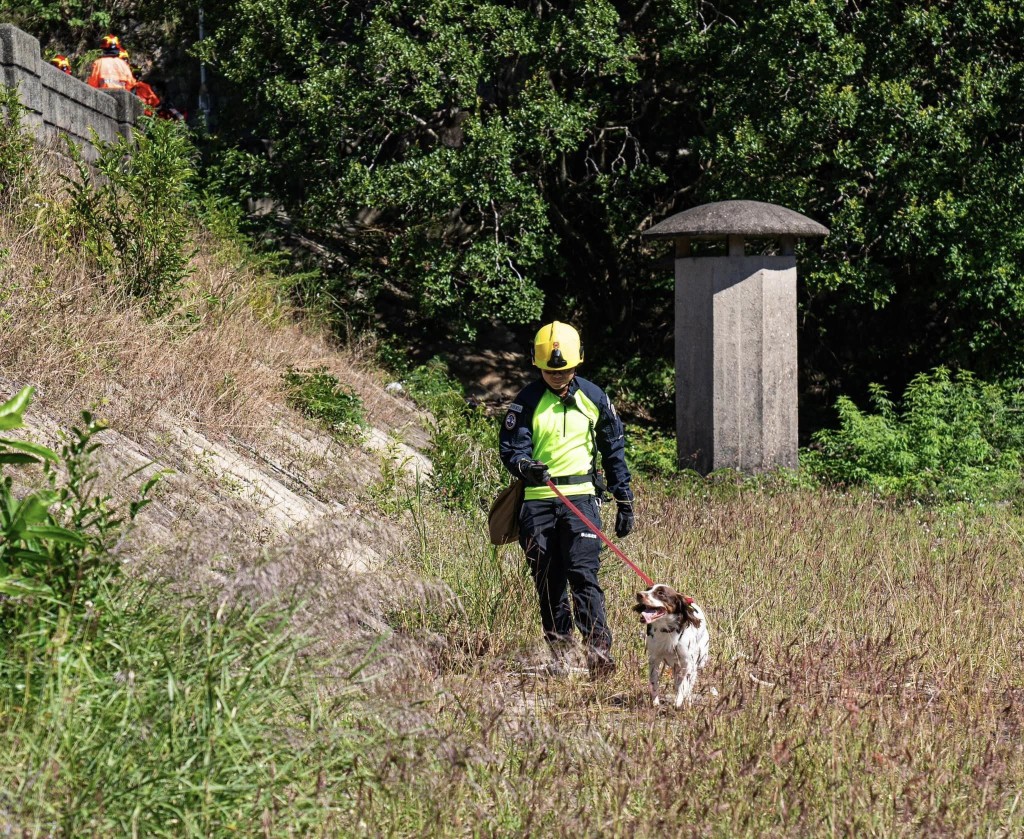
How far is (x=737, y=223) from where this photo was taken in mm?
12148

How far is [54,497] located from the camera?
390 centimetres

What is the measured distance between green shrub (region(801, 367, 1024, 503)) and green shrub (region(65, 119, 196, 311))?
20.5 ft

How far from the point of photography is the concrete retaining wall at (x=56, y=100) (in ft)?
34.9

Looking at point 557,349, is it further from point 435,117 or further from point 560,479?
point 435,117

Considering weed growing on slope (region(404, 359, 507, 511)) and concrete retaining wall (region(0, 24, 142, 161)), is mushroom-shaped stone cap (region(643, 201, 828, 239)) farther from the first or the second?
concrete retaining wall (region(0, 24, 142, 161))

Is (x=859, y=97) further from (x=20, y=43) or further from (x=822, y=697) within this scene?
(x=822, y=697)

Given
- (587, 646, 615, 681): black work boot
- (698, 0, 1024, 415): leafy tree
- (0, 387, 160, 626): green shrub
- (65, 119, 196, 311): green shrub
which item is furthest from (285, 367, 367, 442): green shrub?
(698, 0, 1024, 415): leafy tree

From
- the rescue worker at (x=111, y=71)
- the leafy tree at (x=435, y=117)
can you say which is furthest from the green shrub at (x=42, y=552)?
the rescue worker at (x=111, y=71)

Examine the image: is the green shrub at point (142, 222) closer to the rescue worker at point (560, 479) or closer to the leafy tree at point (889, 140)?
the rescue worker at point (560, 479)

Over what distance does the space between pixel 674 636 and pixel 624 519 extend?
3.32 feet

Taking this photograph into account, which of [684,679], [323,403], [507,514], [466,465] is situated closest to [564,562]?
[507,514]

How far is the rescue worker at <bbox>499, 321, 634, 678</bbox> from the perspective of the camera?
596cm

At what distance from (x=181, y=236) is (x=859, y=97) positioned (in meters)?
8.96

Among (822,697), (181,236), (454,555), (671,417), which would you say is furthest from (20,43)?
(671,417)
